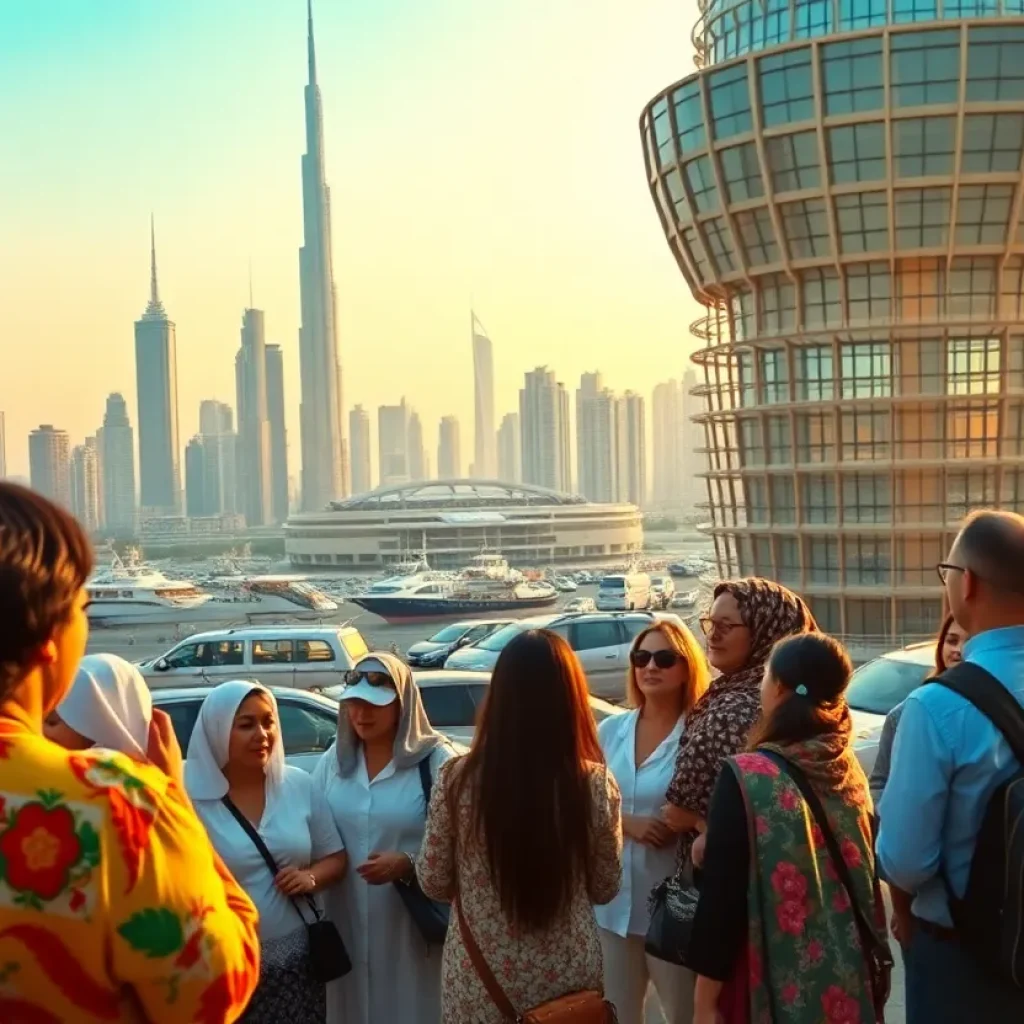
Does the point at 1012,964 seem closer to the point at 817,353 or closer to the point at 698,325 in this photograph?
the point at 817,353

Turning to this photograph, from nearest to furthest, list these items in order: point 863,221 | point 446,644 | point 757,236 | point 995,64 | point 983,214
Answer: point 446,644 → point 995,64 → point 983,214 → point 863,221 → point 757,236

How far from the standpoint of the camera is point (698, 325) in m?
41.2

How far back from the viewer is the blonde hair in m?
4.08

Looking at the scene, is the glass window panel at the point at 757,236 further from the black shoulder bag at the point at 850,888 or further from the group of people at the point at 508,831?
the black shoulder bag at the point at 850,888

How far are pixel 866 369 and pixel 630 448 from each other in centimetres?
13767

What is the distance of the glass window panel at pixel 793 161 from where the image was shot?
114 feet

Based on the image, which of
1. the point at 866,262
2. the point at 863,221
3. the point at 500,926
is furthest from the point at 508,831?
the point at 866,262

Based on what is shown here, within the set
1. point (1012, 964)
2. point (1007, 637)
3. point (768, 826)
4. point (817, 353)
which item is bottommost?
point (1012, 964)

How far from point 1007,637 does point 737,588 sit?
4.21ft

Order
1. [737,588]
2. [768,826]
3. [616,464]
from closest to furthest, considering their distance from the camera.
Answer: [768,826] → [737,588] → [616,464]

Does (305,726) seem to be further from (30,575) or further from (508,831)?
(30,575)

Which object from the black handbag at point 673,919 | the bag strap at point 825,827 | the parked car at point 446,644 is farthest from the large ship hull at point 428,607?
the bag strap at point 825,827

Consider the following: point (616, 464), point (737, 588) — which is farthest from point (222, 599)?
point (616, 464)

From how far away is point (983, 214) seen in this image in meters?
34.1
